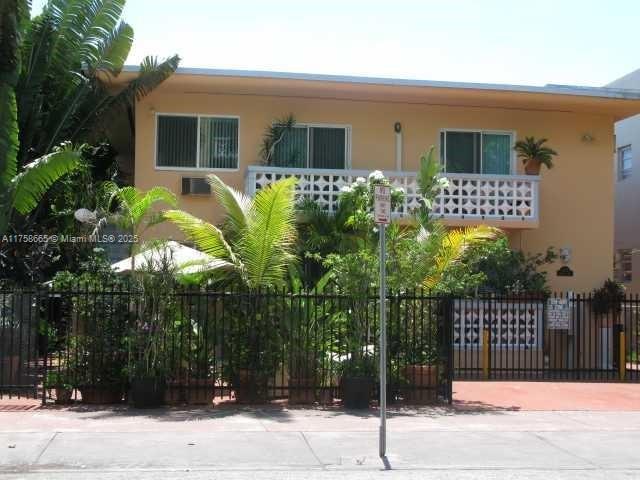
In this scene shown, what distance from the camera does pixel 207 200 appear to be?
18875 mm

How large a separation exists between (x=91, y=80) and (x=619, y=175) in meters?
18.6

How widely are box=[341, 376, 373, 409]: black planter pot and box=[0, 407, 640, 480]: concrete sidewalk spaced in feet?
0.67

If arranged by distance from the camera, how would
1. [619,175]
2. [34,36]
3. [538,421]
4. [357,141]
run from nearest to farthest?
[538,421] < [34,36] < [357,141] < [619,175]

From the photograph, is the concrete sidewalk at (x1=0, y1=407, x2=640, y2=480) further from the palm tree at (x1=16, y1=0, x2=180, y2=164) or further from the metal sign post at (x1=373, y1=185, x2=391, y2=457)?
the palm tree at (x1=16, y1=0, x2=180, y2=164)

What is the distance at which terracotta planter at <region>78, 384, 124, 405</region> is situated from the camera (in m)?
11.8

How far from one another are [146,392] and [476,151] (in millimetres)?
11861

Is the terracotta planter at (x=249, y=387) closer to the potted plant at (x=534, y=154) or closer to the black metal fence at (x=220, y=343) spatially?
the black metal fence at (x=220, y=343)

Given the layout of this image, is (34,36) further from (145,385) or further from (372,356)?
(372,356)

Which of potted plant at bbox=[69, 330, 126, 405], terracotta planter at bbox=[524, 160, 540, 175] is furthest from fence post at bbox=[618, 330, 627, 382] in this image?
potted plant at bbox=[69, 330, 126, 405]

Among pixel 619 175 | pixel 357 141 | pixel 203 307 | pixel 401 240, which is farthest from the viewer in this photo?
pixel 619 175

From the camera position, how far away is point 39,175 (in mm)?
14328

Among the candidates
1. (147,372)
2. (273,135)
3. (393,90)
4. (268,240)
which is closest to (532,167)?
(393,90)

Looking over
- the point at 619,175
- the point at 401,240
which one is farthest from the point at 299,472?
the point at 619,175

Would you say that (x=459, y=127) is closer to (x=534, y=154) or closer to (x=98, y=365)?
(x=534, y=154)
